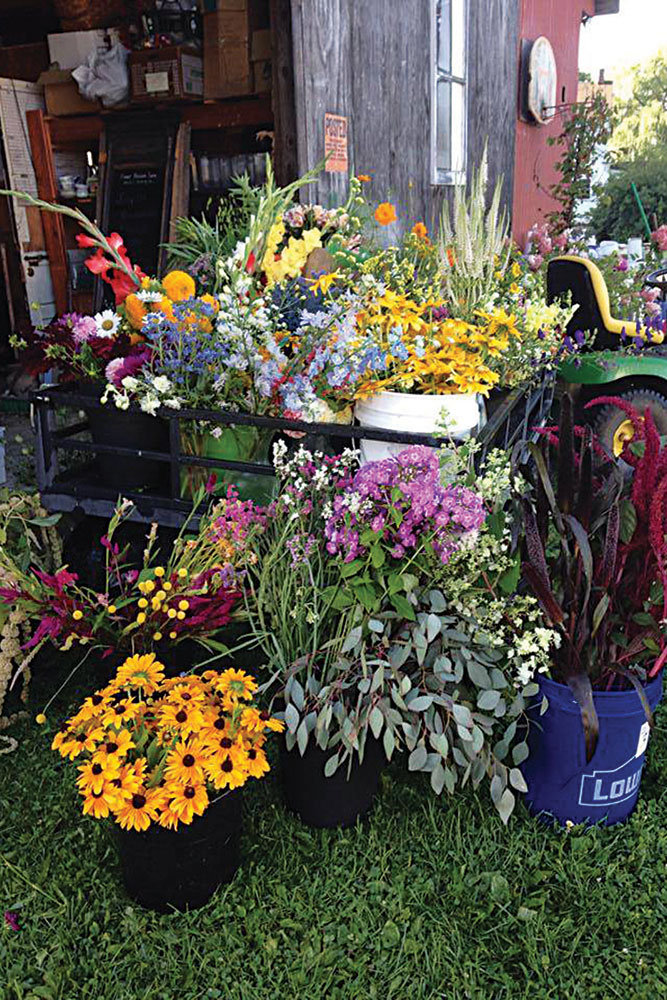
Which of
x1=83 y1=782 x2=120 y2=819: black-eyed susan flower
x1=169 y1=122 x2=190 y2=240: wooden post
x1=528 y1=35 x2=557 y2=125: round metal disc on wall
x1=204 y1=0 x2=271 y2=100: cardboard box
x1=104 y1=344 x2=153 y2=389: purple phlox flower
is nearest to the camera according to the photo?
x1=83 y1=782 x2=120 y2=819: black-eyed susan flower

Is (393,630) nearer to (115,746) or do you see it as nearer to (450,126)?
(115,746)

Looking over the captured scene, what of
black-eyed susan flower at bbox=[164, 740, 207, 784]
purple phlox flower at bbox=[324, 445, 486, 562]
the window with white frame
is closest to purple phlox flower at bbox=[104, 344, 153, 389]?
purple phlox flower at bbox=[324, 445, 486, 562]

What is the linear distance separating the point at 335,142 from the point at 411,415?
2.35 metres

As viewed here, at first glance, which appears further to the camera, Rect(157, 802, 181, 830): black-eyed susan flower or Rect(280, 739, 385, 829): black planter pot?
Rect(280, 739, 385, 829): black planter pot

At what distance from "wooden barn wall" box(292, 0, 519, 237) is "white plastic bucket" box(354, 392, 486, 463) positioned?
1944 millimetres

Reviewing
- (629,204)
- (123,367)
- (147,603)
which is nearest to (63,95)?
(123,367)

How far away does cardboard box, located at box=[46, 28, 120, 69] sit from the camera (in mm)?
6047

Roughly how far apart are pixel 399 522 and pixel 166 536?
92 centimetres

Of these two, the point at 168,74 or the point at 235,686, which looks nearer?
the point at 235,686

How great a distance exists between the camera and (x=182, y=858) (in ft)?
5.91

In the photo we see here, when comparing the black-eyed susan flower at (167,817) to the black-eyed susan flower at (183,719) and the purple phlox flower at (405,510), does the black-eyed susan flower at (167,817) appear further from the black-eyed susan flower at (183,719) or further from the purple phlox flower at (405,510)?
the purple phlox flower at (405,510)

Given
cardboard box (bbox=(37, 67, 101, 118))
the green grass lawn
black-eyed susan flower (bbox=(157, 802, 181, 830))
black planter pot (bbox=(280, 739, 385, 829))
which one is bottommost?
the green grass lawn

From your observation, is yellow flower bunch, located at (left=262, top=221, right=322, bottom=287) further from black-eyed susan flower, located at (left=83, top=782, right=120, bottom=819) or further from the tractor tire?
the tractor tire

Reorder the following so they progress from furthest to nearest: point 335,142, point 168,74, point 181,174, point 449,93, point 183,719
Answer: point 181,174, point 449,93, point 168,74, point 335,142, point 183,719
